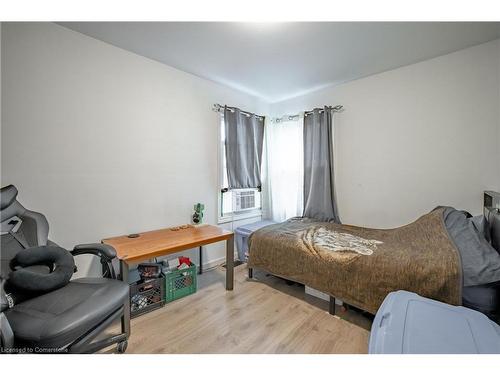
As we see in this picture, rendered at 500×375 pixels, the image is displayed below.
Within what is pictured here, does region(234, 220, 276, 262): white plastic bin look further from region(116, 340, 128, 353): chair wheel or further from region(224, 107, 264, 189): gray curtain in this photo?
region(116, 340, 128, 353): chair wheel

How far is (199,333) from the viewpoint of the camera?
160 centimetres

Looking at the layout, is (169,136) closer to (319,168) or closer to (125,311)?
(125,311)

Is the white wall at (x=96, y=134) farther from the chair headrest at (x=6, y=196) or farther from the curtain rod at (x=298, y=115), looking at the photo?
the curtain rod at (x=298, y=115)

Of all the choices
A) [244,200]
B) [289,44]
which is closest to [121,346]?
[244,200]

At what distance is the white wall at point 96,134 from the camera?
1.60 m

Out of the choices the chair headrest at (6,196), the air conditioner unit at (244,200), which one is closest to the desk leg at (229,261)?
the air conditioner unit at (244,200)

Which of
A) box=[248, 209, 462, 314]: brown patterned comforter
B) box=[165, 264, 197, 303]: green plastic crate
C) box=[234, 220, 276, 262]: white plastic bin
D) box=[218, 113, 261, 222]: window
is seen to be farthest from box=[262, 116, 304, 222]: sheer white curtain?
box=[165, 264, 197, 303]: green plastic crate

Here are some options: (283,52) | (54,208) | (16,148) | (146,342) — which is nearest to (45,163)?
(16,148)

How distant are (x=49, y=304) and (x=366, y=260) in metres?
2.05

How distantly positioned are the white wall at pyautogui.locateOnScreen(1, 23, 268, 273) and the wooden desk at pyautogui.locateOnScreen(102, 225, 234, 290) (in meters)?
0.23

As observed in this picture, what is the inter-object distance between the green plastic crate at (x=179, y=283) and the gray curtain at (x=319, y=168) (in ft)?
5.84

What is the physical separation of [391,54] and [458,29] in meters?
0.48

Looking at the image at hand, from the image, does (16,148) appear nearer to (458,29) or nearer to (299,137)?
(299,137)

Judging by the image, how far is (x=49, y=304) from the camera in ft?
3.73
